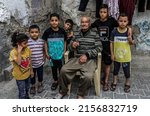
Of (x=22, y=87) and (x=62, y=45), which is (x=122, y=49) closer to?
(x=62, y=45)

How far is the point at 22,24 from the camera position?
16.8 ft

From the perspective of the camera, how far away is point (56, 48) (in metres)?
4.27

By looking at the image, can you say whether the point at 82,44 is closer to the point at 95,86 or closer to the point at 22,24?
the point at 95,86

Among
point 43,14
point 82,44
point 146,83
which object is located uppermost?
point 43,14

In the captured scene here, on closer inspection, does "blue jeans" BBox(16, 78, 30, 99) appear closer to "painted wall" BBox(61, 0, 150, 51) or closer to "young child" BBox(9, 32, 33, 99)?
"young child" BBox(9, 32, 33, 99)

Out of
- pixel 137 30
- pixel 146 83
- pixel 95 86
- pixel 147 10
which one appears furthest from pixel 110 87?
pixel 147 10

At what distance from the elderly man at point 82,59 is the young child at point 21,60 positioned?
22.9 inches

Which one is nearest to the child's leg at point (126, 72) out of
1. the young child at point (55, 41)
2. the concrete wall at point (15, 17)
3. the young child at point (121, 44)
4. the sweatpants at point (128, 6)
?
the young child at point (121, 44)

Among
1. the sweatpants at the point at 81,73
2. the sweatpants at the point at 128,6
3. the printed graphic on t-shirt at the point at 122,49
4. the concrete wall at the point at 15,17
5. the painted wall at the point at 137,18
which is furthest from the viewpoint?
the painted wall at the point at 137,18

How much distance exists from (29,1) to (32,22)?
469 millimetres

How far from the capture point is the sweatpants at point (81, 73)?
3905 millimetres

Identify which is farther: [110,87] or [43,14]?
[43,14]

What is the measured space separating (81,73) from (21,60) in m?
0.98

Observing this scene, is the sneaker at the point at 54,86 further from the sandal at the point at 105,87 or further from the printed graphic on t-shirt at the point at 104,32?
the printed graphic on t-shirt at the point at 104,32
